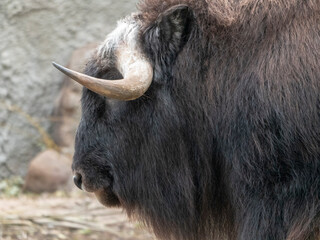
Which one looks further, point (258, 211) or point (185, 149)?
point (185, 149)

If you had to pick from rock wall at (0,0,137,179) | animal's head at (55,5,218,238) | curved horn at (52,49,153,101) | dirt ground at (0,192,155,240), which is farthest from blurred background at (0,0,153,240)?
curved horn at (52,49,153,101)

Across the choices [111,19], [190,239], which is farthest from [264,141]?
[111,19]

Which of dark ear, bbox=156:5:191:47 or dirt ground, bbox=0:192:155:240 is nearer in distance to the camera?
dark ear, bbox=156:5:191:47

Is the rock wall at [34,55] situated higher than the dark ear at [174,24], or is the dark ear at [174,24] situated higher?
the dark ear at [174,24]

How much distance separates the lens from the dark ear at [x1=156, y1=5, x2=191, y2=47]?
2.72m

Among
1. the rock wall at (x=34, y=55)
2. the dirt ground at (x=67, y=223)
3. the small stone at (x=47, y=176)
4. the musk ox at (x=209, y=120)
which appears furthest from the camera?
the rock wall at (x=34, y=55)

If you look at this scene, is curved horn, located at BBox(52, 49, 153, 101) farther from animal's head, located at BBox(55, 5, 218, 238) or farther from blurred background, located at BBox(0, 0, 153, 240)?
blurred background, located at BBox(0, 0, 153, 240)

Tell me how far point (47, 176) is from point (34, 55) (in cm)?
128

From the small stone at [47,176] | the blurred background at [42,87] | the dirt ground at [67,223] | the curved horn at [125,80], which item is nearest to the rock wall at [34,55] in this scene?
the blurred background at [42,87]

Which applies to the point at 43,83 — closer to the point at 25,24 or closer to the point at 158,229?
the point at 25,24

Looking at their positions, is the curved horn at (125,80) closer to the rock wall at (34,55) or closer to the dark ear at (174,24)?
the dark ear at (174,24)

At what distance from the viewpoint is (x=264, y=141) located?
8.04 feet

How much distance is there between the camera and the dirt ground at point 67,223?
187 inches

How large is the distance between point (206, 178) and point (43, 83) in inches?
164
